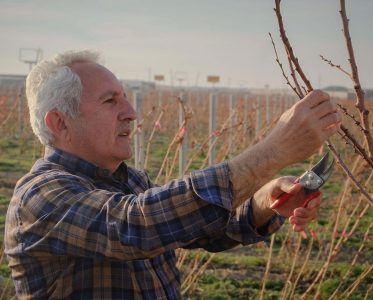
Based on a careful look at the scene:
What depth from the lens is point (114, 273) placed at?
1.52 metres

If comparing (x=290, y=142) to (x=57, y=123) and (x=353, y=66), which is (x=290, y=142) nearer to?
(x=353, y=66)

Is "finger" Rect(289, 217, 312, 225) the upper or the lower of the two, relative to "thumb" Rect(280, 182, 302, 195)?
lower

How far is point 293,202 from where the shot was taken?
158 centimetres

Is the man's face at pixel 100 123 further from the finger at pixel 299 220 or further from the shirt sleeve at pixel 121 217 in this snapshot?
the finger at pixel 299 220

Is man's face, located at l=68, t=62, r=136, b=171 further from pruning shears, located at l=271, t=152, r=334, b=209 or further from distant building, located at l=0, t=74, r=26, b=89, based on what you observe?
distant building, located at l=0, t=74, r=26, b=89

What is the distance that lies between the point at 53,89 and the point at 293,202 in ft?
2.44

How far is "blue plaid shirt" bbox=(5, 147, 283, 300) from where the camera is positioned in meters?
1.29

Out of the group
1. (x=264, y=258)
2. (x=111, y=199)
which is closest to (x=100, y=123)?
(x=111, y=199)

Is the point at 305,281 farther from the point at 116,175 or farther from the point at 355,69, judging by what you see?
the point at 355,69

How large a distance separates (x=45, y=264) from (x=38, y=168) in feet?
0.88

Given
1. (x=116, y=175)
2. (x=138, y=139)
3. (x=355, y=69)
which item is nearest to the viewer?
(x=355, y=69)

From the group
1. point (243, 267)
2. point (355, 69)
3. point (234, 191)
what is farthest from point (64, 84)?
point (243, 267)

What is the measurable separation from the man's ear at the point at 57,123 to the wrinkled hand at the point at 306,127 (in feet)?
2.35

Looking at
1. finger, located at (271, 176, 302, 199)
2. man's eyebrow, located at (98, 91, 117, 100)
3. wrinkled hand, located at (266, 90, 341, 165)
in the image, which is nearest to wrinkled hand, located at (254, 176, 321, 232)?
finger, located at (271, 176, 302, 199)
